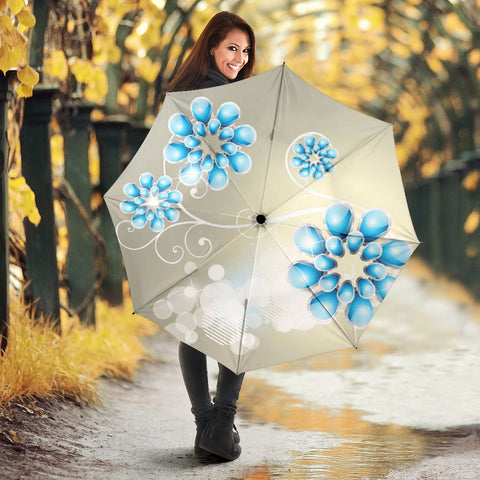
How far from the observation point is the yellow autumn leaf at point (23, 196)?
5637mm

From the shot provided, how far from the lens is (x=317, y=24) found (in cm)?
1852

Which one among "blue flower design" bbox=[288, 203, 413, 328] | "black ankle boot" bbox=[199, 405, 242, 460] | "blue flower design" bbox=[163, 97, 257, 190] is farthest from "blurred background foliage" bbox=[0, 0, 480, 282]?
"black ankle boot" bbox=[199, 405, 242, 460]

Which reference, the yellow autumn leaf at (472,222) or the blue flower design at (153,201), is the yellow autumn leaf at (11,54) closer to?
the blue flower design at (153,201)

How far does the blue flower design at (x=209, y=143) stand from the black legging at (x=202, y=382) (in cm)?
78

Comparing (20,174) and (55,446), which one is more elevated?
(20,174)

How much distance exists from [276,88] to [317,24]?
583 inches

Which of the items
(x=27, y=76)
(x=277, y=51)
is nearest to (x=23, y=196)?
(x=27, y=76)

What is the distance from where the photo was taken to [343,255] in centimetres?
408

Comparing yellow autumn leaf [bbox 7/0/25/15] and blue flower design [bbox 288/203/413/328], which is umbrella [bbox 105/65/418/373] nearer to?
blue flower design [bbox 288/203/413/328]

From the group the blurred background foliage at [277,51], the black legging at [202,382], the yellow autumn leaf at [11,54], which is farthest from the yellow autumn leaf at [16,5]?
the black legging at [202,382]

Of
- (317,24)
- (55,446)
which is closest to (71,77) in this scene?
(55,446)

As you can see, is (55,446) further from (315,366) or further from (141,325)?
(141,325)

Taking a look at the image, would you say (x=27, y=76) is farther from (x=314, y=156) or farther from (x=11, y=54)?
(x=314, y=156)

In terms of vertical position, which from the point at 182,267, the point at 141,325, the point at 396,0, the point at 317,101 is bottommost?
the point at 141,325
